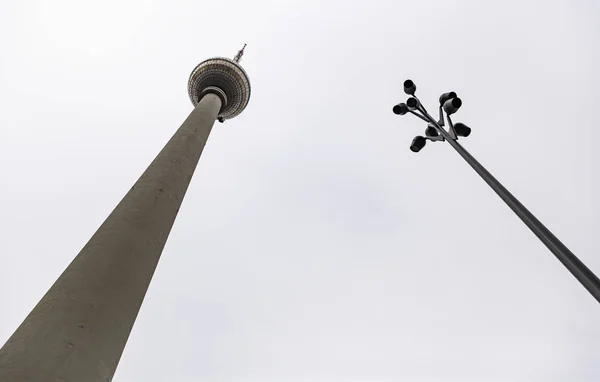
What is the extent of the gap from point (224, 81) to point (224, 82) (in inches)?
3.3

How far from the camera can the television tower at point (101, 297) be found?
512cm

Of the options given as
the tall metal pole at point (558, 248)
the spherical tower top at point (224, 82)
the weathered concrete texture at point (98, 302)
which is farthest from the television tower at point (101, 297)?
the spherical tower top at point (224, 82)

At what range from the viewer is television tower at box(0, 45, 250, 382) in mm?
5123

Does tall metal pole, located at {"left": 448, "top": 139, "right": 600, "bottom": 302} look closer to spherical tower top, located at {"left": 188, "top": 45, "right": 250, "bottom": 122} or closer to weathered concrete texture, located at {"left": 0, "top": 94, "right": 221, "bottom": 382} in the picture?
weathered concrete texture, located at {"left": 0, "top": 94, "right": 221, "bottom": 382}

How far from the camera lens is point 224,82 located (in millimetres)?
26938

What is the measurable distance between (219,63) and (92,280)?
923 inches

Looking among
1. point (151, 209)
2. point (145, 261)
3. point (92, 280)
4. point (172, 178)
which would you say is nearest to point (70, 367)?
point (92, 280)

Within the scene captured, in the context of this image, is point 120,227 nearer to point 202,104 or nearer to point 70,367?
point 70,367

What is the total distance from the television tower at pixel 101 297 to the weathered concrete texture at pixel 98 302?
10 mm

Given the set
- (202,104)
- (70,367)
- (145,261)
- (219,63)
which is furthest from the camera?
(219,63)

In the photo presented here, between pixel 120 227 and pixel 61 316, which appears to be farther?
pixel 120 227

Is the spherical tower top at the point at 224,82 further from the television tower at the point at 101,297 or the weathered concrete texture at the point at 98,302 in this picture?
the weathered concrete texture at the point at 98,302

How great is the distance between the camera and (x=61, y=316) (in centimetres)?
581

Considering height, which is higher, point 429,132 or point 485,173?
point 429,132
